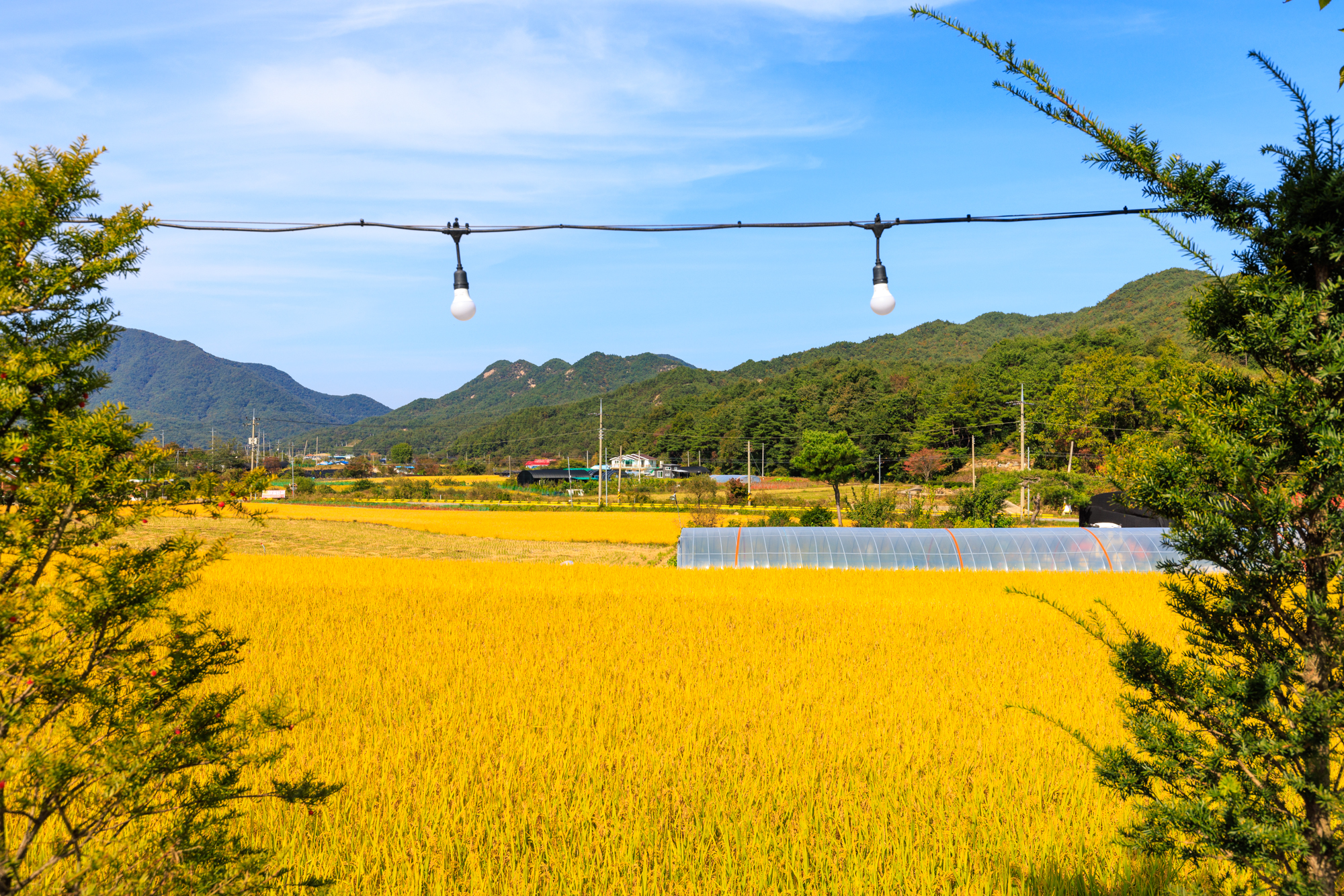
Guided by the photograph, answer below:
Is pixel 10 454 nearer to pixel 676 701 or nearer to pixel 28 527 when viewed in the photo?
pixel 28 527

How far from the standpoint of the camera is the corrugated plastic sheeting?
16562mm

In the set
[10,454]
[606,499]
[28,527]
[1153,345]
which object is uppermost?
[1153,345]

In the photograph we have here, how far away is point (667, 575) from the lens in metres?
15.0

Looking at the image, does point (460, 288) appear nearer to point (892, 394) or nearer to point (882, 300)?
point (882, 300)

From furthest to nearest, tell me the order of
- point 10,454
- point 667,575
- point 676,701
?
point 667,575
point 676,701
point 10,454

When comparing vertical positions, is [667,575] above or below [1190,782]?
below

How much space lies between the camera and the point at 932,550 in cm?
1694

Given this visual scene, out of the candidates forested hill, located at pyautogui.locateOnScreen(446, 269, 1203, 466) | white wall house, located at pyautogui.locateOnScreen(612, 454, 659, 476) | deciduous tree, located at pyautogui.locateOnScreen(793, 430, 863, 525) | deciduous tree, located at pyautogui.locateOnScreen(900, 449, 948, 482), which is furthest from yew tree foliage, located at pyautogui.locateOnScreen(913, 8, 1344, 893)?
white wall house, located at pyautogui.locateOnScreen(612, 454, 659, 476)

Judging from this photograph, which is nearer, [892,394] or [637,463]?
[892,394]

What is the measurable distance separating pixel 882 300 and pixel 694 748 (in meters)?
3.95

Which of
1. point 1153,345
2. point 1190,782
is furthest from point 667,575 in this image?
point 1153,345

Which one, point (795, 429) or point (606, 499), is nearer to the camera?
point (606, 499)

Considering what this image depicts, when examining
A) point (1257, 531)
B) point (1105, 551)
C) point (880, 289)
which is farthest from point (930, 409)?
point (1257, 531)

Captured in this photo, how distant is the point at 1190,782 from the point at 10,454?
4101 millimetres
